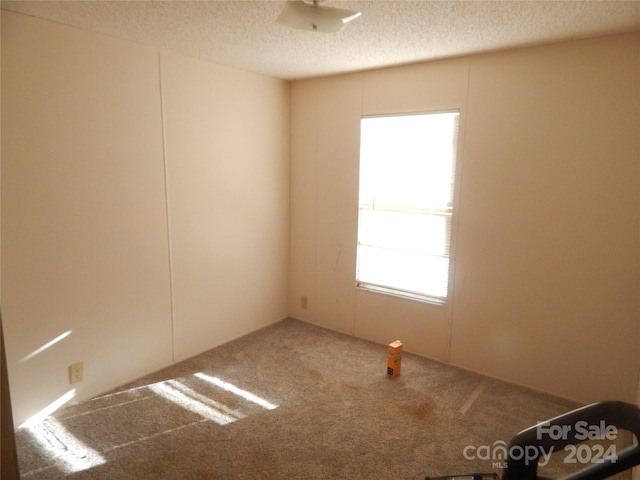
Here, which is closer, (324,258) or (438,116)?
(438,116)

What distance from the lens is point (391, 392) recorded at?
288cm

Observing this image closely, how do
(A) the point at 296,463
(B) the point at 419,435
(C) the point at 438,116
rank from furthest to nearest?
(C) the point at 438,116
(B) the point at 419,435
(A) the point at 296,463

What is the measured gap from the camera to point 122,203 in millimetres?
2791

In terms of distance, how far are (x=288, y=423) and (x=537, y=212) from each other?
222cm

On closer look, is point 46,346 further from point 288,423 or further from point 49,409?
point 288,423

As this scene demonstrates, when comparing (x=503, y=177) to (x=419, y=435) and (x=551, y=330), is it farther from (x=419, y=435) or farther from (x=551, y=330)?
(x=419, y=435)

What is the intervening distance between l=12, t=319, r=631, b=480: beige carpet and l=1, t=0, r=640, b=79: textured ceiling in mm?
2410

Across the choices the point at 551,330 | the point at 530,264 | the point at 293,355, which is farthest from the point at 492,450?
the point at 293,355

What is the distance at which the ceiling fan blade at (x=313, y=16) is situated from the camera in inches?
71.3

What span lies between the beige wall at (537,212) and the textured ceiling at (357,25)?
0.76 ft

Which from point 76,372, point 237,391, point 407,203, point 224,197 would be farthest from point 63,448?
point 407,203

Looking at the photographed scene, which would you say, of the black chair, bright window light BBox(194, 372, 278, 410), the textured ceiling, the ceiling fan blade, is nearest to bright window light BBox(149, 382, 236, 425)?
bright window light BBox(194, 372, 278, 410)

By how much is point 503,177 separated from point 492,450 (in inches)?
71.7

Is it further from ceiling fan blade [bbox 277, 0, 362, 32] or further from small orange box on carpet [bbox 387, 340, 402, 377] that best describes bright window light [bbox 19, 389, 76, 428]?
ceiling fan blade [bbox 277, 0, 362, 32]
